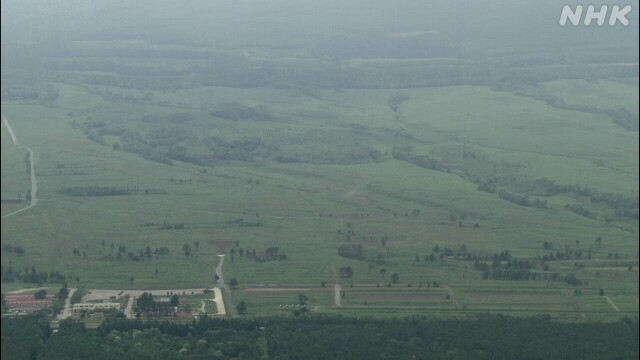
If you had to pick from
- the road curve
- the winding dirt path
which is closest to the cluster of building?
the road curve

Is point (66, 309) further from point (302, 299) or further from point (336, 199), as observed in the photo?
point (336, 199)

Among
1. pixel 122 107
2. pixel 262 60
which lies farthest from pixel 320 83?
pixel 122 107

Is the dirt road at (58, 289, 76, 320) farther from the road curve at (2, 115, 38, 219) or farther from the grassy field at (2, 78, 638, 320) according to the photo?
the road curve at (2, 115, 38, 219)

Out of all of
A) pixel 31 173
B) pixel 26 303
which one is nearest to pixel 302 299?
pixel 26 303

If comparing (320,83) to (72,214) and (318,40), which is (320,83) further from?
(72,214)

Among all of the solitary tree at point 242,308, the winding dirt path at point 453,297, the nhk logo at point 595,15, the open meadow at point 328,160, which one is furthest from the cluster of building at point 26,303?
the nhk logo at point 595,15

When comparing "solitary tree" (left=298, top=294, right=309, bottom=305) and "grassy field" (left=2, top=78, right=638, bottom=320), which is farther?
"grassy field" (left=2, top=78, right=638, bottom=320)
